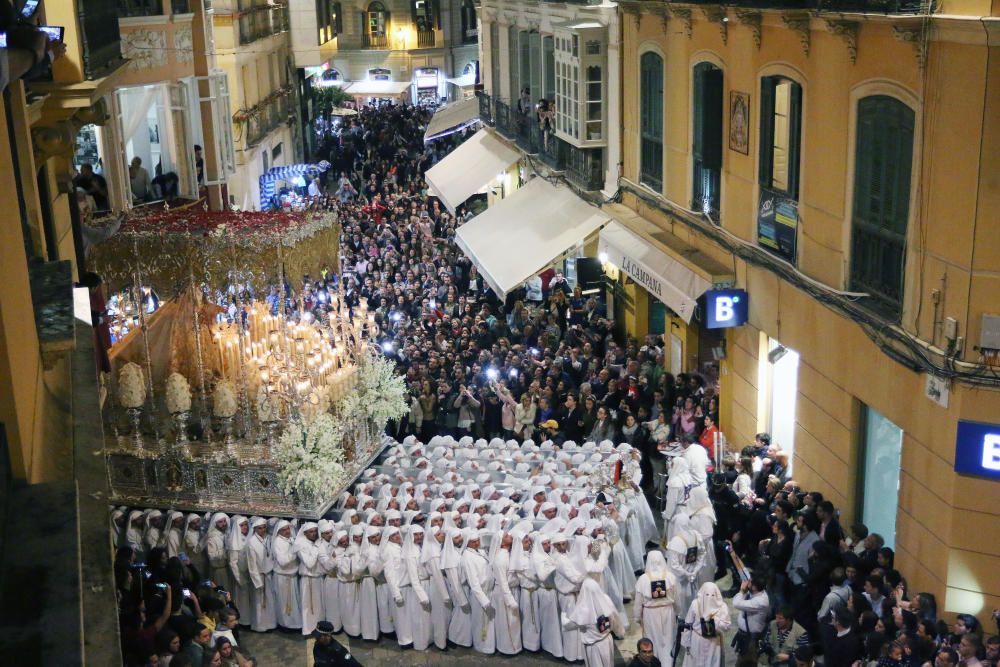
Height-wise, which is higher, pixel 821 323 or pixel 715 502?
pixel 821 323

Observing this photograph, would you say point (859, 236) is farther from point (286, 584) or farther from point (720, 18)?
point (286, 584)

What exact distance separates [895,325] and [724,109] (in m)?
6.16

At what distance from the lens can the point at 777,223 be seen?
15.8 meters

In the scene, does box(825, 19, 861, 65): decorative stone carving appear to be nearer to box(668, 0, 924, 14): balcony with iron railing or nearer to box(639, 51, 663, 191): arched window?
box(668, 0, 924, 14): balcony with iron railing

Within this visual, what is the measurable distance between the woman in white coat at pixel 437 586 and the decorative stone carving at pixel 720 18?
8237mm

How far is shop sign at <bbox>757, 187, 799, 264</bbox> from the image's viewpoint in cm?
1526

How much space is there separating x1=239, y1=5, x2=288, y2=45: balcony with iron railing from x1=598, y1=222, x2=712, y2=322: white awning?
1668cm

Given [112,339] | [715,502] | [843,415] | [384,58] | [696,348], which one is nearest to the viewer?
[843,415]

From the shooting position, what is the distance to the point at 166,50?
1956 centimetres

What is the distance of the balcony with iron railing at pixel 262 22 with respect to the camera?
3378 centimetres

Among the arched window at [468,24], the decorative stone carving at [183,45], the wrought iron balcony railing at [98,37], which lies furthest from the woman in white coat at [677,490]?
the arched window at [468,24]

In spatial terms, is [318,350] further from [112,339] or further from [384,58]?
[384,58]

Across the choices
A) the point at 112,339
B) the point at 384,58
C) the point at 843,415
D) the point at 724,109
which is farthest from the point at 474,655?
the point at 384,58

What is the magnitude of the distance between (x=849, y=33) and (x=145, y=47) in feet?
36.6
